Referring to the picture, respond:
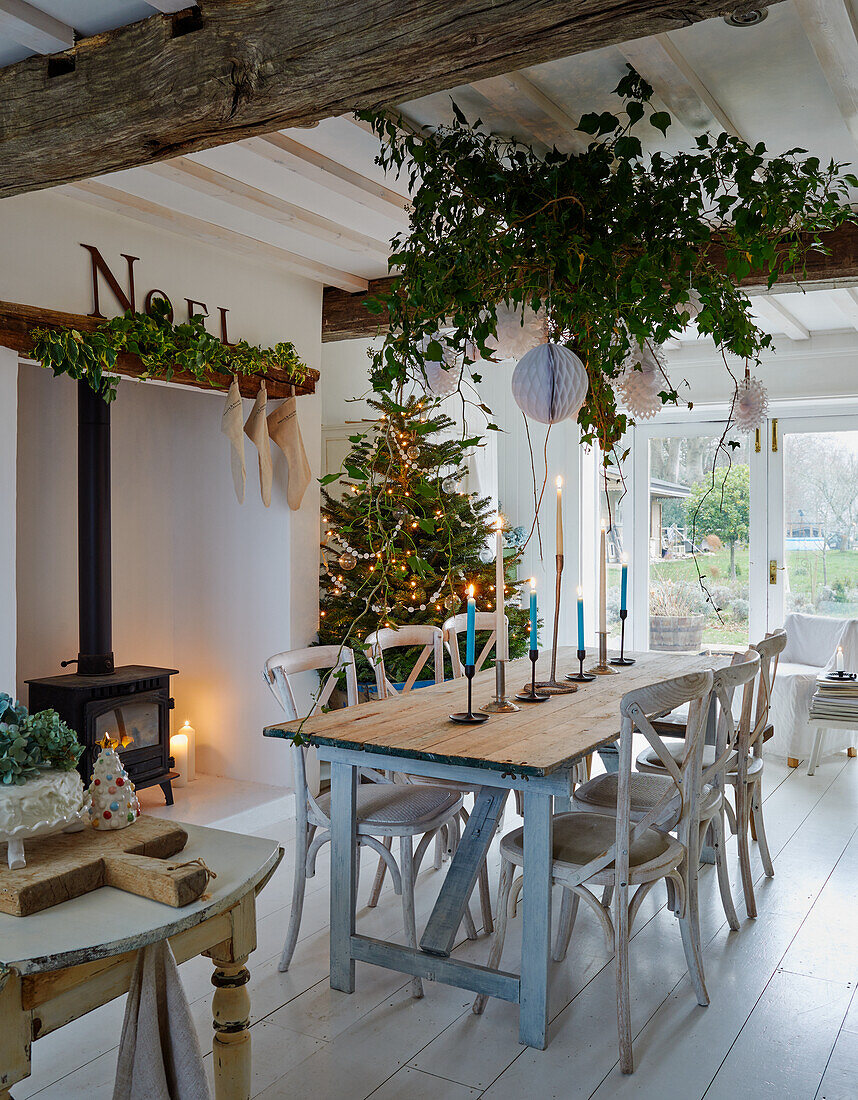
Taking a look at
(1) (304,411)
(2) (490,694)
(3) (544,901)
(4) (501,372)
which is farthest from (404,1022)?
(4) (501,372)

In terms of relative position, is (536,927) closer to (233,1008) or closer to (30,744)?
(233,1008)

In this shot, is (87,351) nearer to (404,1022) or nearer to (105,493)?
(105,493)

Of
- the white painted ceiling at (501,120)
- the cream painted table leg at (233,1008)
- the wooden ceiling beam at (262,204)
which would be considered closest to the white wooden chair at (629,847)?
the cream painted table leg at (233,1008)

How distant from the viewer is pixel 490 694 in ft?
10.2

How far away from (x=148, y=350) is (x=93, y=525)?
78cm

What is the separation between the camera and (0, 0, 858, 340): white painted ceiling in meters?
2.29

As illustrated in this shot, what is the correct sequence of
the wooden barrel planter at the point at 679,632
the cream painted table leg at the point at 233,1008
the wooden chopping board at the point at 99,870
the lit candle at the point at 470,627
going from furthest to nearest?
the wooden barrel planter at the point at 679,632
the lit candle at the point at 470,627
the cream painted table leg at the point at 233,1008
the wooden chopping board at the point at 99,870

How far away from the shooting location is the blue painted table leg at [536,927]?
229 centimetres

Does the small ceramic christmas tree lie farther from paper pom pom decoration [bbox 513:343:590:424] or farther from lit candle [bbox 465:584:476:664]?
paper pom pom decoration [bbox 513:343:590:424]

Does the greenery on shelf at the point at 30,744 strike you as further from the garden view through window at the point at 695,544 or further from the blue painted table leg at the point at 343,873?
the garden view through window at the point at 695,544

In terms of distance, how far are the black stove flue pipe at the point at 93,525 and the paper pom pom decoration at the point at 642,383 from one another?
2106 mm

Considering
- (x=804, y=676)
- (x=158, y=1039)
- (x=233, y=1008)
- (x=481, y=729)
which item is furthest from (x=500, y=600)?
(x=804, y=676)

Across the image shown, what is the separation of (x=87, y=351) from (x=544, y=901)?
2.39 m

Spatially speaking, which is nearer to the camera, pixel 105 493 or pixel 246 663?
pixel 105 493
